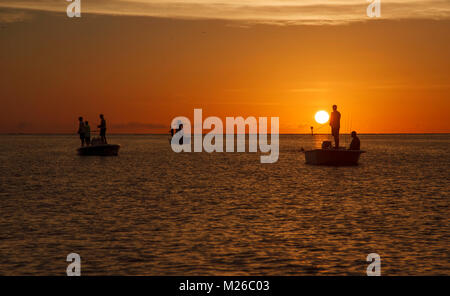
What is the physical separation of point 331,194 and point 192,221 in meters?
10.5

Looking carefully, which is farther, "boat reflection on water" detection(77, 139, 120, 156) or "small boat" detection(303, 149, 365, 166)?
"boat reflection on water" detection(77, 139, 120, 156)

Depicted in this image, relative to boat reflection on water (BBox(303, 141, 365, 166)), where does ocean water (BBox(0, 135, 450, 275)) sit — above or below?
below

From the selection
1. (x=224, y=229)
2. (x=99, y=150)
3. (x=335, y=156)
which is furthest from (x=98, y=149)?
(x=224, y=229)

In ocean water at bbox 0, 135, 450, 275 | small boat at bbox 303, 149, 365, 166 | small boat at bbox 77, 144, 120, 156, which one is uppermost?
small boat at bbox 77, 144, 120, 156

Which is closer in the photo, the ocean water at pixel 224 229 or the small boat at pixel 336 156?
the ocean water at pixel 224 229

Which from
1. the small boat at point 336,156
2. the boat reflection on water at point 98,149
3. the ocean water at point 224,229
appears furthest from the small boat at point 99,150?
the ocean water at point 224,229

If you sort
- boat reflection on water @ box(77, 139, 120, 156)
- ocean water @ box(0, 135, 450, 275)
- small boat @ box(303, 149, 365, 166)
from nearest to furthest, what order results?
1. ocean water @ box(0, 135, 450, 275)
2. small boat @ box(303, 149, 365, 166)
3. boat reflection on water @ box(77, 139, 120, 156)

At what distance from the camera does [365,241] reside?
1544 cm

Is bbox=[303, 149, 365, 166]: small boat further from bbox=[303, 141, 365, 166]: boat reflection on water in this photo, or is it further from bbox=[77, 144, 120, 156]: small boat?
bbox=[77, 144, 120, 156]: small boat

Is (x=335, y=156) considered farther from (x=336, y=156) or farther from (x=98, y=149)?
(x=98, y=149)

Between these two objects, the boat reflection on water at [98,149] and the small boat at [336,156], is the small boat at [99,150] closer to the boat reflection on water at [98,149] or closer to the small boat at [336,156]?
the boat reflection on water at [98,149]

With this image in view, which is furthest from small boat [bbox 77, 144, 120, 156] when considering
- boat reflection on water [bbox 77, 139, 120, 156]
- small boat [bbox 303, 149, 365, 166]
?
small boat [bbox 303, 149, 365, 166]
